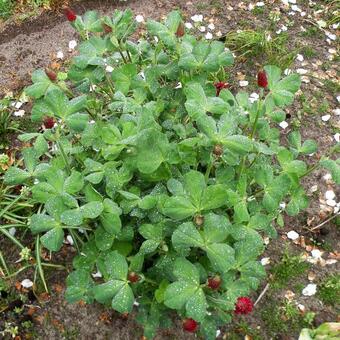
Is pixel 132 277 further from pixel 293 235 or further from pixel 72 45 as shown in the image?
pixel 72 45

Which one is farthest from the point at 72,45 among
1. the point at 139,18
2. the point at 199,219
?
the point at 199,219

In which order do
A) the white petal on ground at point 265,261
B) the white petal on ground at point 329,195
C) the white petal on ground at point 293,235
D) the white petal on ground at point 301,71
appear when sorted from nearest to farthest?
the white petal on ground at point 265,261
the white petal on ground at point 293,235
the white petal on ground at point 329,195
the white petal on ground at point 301,71

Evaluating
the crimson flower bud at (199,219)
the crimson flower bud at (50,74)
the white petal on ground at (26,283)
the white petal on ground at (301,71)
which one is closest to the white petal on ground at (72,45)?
the crimson flower bud at (50,74)

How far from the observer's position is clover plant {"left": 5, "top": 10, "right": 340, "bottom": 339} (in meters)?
1.79

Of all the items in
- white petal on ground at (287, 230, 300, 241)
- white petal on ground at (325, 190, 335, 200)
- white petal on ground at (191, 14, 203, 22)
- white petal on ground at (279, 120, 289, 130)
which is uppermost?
white petal on ground at (191, 14, 203, 22)

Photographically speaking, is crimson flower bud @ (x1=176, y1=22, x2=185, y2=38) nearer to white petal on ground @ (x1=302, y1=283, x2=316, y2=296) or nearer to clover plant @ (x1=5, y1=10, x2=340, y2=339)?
clover plant @ (x1=5, y1=10, x2=340, y2=339)

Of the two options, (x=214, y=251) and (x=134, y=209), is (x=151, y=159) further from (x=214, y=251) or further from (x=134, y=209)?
(x=214, y=251)

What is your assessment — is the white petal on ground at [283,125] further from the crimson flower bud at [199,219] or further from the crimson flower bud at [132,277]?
the crimson flower bud at [132,277]

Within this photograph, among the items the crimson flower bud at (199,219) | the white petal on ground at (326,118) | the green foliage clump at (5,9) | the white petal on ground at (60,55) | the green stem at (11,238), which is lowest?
the white petal on ground at (326,118)

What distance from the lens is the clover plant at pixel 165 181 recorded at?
1.79 metres

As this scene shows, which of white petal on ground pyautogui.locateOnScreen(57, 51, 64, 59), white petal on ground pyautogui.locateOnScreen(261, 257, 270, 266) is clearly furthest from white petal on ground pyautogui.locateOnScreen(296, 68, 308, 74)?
white petal on ground pyautogui.locateOnScreen(57, 51, 64, 59)

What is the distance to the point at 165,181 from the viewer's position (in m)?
2.03

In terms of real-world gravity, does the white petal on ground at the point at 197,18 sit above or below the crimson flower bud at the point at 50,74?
below

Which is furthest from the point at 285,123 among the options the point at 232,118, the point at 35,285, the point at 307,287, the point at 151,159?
the point at 35,285
